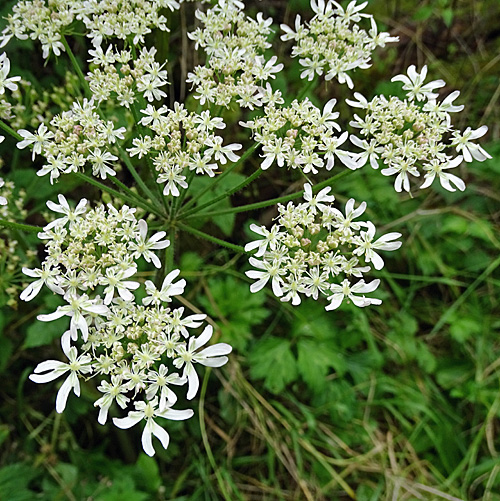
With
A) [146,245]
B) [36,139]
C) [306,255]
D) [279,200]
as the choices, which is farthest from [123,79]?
[306,255]

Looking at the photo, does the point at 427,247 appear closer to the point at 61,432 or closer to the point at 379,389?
the point at 379,389

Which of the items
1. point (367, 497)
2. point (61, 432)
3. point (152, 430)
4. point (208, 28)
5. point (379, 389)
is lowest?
point (367, 497)

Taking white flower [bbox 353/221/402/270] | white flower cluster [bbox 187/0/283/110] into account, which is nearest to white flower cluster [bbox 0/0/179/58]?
white flower cluster [bbox 187/0/283/110]

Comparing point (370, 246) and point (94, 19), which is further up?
point (94, 19)

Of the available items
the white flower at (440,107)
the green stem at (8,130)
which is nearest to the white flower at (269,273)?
the white flower at (440,107)

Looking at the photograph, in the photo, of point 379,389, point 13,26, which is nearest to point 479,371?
point 379,389

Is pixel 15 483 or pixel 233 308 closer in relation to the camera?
pixel 15 483

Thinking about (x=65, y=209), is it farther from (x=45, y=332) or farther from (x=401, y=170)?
(x=401, y=170)
